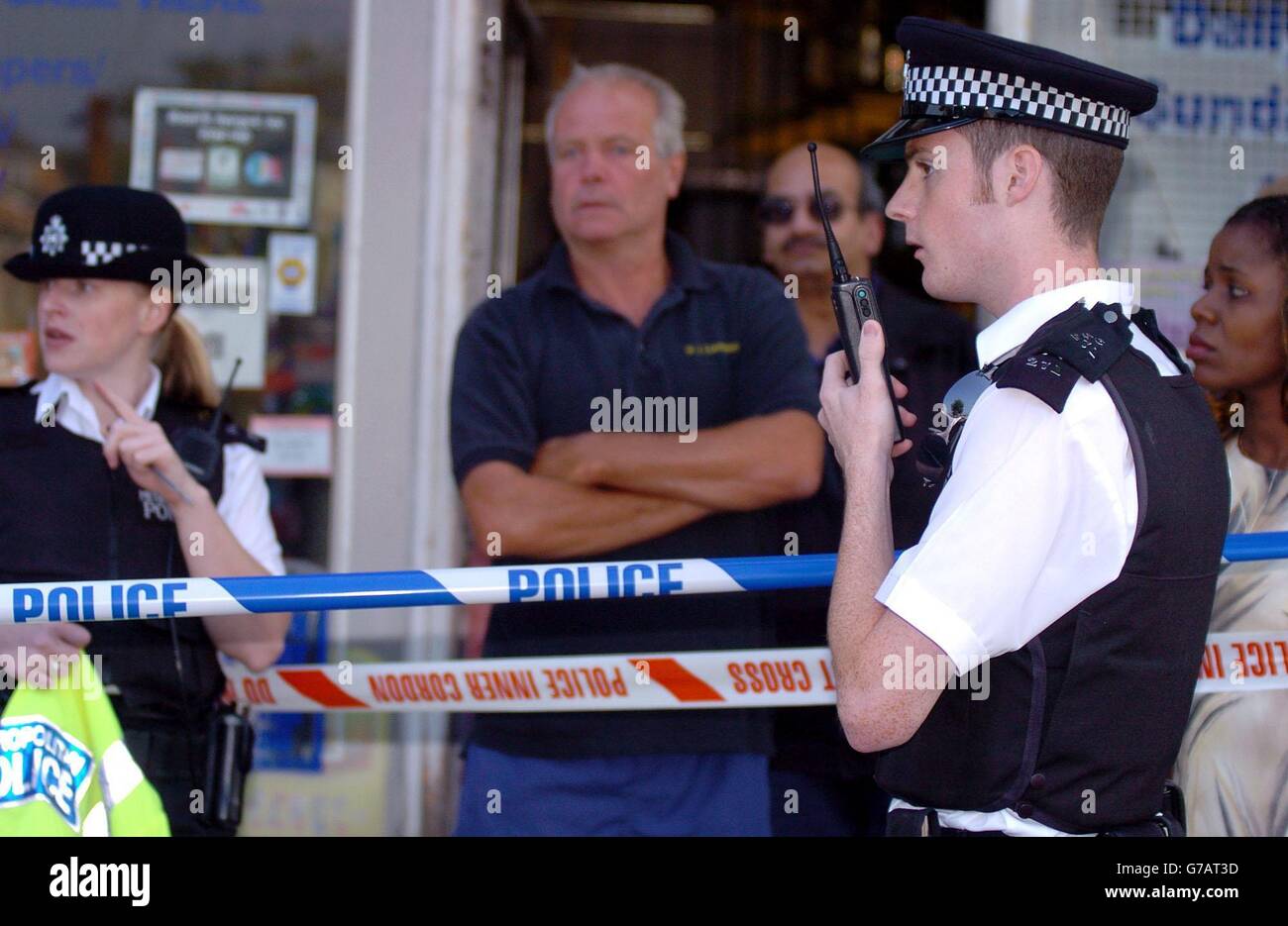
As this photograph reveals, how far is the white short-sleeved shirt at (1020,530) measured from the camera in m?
1.92

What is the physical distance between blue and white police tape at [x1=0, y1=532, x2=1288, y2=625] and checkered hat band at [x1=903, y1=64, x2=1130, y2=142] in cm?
96

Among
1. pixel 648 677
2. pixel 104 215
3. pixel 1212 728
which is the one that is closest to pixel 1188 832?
pixel 1212 728

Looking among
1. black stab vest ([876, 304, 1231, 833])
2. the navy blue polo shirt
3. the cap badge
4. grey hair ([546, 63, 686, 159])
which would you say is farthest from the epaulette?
the cap badge

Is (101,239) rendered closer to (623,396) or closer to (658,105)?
(623,396)

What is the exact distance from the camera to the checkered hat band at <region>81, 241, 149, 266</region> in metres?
3.17

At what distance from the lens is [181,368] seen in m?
3.40

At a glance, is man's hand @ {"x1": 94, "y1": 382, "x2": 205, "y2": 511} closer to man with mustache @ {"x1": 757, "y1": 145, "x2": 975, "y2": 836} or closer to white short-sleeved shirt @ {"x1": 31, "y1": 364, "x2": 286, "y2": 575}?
white short-sleeved shirt @ {"x1": 31, "y1": 364, "x2": 286, "y2": 575}

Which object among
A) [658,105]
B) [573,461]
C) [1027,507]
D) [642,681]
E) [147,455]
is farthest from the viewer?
[658,105]

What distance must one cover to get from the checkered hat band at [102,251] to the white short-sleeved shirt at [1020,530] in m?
2.05

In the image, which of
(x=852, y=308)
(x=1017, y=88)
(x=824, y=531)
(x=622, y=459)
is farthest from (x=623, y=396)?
(x=1017, y=88)

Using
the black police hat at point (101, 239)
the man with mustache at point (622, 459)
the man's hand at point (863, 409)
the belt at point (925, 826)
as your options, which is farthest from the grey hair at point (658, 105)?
the belt at point (925, 826)

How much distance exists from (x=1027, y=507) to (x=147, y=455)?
1.91m

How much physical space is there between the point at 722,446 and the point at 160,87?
8.28 ft
